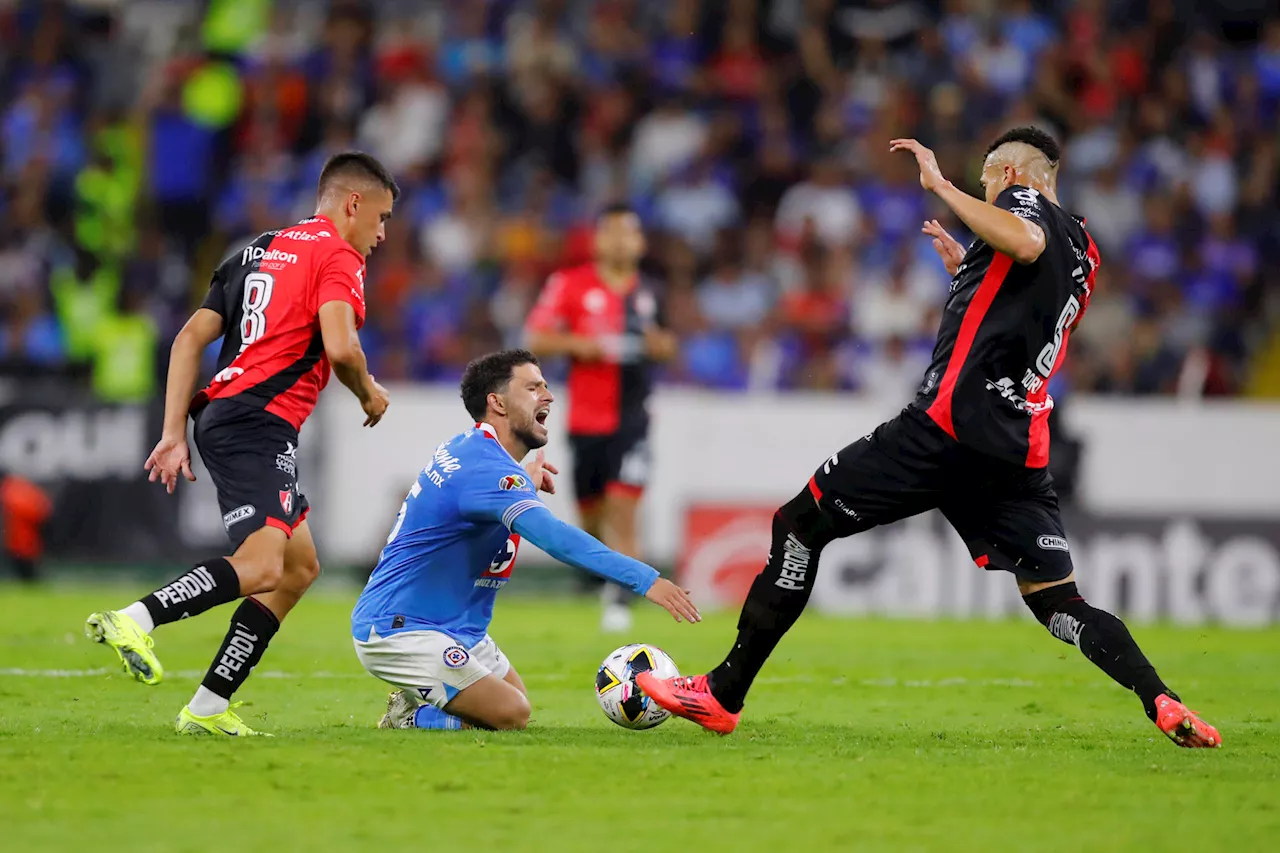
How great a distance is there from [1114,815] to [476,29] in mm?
17422

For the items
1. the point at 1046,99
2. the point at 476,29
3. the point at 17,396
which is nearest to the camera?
the point at 17,396

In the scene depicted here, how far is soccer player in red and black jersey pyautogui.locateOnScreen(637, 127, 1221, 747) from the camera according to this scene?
22.0ft

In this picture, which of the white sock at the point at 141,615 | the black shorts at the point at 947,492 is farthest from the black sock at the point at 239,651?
the black shorts at the point at 947,492

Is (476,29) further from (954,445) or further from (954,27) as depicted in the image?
(954,445)

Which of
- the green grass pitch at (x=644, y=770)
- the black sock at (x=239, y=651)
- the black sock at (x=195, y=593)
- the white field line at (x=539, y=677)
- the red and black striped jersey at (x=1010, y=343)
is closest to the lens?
the green grass pitch at (x=644, y=770)

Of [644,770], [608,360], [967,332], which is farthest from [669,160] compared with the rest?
[644,770]

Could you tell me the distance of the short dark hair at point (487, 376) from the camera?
23.4 ft

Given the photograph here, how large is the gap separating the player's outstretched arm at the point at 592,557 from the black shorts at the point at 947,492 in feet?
3.30

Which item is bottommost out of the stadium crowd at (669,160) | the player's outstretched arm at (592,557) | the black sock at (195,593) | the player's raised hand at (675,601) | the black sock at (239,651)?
the black sock at (239,651)

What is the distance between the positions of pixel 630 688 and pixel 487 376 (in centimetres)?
Result: 139

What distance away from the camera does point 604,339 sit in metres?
13.1

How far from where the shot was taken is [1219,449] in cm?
1584

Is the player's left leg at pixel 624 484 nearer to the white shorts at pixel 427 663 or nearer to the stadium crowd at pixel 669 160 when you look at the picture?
the stadium crowd at pixel 669 160

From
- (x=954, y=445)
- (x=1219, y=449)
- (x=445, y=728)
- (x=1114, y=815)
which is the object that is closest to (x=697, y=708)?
(x=445, y=728)
